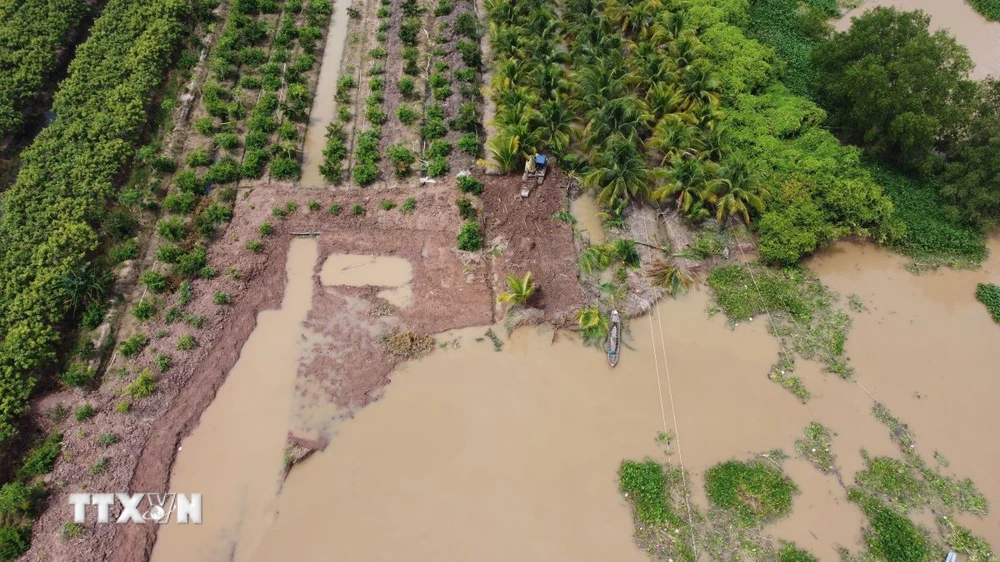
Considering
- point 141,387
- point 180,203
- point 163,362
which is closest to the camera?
point 141,387

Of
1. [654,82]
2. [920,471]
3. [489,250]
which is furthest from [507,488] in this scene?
[654,82]

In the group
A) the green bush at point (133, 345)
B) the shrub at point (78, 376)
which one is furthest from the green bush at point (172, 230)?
the shrub at point (78, 376)

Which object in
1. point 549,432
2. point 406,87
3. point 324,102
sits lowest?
point 549,432

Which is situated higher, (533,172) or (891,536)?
(533,172)

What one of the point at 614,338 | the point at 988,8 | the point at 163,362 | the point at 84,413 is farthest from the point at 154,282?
the point at 988,8

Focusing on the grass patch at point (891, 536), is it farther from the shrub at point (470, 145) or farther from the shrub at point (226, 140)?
the shrub at point (226, 140)

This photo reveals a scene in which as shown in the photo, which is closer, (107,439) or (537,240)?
(107,439)

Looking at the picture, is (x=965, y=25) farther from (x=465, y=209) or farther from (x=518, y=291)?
(x=518, y=291)
